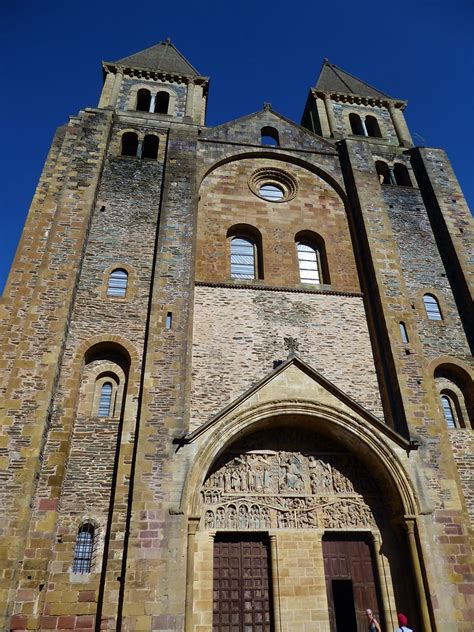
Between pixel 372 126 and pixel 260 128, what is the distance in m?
6.68

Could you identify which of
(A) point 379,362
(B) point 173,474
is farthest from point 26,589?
(A) point 379,362

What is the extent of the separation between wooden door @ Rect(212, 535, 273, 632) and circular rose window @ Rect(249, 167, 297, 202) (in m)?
11.3

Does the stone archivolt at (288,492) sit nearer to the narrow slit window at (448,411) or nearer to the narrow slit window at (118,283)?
the narrow slit window at (448,411)

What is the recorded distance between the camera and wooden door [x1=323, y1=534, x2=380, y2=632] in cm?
1074

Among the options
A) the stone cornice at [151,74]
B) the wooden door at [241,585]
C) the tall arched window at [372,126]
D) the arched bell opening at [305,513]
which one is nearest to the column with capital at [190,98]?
the stone cornice at [151,74]

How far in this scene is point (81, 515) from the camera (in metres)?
10.4

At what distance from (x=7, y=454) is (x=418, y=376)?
10.0 m

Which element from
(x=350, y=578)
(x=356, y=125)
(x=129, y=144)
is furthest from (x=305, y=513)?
(x=356, y=125)

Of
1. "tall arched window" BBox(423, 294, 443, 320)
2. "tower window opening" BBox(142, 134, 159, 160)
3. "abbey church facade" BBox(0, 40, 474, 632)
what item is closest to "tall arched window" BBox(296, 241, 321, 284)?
"abbey church facade" BBox(0, 40, 474, 632)

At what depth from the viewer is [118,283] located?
550 inches

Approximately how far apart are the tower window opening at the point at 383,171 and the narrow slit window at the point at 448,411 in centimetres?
956

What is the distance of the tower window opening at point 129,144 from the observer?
18438 millimetres

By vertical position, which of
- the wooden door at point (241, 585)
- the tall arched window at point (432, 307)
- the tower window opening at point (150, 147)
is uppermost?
the tower window opening at point (150, 147)

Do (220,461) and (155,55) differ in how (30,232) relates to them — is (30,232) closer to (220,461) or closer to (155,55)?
(220,461)
